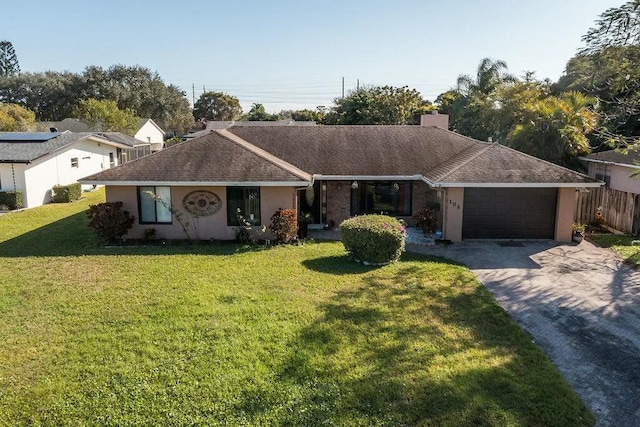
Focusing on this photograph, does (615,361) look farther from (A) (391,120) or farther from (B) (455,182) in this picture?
(A) (391,120)

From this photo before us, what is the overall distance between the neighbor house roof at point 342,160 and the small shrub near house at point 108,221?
992 mm

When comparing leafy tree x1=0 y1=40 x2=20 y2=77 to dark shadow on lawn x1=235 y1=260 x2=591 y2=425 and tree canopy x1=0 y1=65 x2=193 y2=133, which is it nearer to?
tree canopy x1=0 y1=65 x2=193 y2=133

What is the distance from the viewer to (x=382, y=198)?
19.9 m

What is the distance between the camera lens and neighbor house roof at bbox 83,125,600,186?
53.3ft

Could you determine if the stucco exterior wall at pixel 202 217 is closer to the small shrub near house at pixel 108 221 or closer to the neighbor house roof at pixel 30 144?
the small shrub near house at pixel 108 221

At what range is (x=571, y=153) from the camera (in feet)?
69.1

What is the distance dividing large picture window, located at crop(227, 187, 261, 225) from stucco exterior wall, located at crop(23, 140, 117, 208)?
44.6 feet

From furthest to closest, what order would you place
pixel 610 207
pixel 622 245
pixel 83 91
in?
1. pixel 83 91
2. pixel 610 207
3. pixel 622 245

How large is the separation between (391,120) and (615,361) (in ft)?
122

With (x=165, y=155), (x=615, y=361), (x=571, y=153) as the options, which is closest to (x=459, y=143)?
(x=571, y=153)

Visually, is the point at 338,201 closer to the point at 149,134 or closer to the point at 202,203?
the point at 202,203

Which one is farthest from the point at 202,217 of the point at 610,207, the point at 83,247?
the point at 610,207

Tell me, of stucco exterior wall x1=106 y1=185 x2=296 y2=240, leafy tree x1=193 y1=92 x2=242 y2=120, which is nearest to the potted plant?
stucco exterior wall x1=106 y1=185 x2=296 y2=240

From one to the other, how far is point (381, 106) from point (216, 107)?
1989 inches
